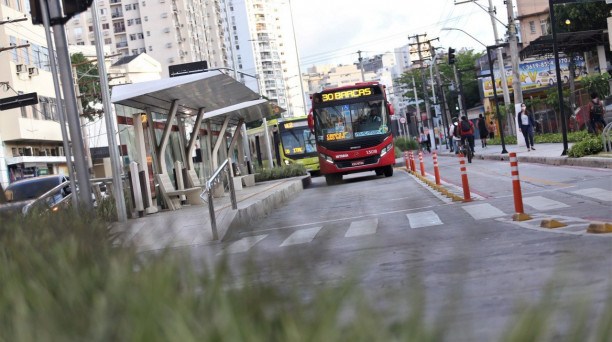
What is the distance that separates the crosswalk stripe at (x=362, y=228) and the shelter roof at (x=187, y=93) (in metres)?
5.88

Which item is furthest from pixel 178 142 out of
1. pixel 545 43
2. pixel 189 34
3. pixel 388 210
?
pixel 189 34

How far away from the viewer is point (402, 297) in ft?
8.44

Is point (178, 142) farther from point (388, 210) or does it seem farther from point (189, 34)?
point (189, 34)

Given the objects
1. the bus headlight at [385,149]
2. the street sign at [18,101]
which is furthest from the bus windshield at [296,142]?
the street sign at [18,101]

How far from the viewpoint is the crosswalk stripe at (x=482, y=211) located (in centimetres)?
1294

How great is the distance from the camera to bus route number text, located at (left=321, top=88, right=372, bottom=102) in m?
31.7

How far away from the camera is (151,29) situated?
13600cm

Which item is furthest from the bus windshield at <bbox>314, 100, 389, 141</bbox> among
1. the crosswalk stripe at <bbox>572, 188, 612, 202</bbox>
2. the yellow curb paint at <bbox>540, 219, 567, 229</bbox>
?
the yellow curb paint at <bbox>540, 219, 567, 229</bbox>

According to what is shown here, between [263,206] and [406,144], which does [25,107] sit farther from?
[263,206]

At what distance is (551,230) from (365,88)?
22015 mm

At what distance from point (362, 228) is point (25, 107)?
43573 millimetres

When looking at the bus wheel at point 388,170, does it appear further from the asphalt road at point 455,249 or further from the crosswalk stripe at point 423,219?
the crosswalk stripe at point 423,219

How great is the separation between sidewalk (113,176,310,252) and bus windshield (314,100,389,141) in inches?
97.9

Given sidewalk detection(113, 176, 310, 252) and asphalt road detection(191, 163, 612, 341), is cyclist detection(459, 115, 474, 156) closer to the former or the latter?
sidewalk detection(113, 176, 310, 252)
